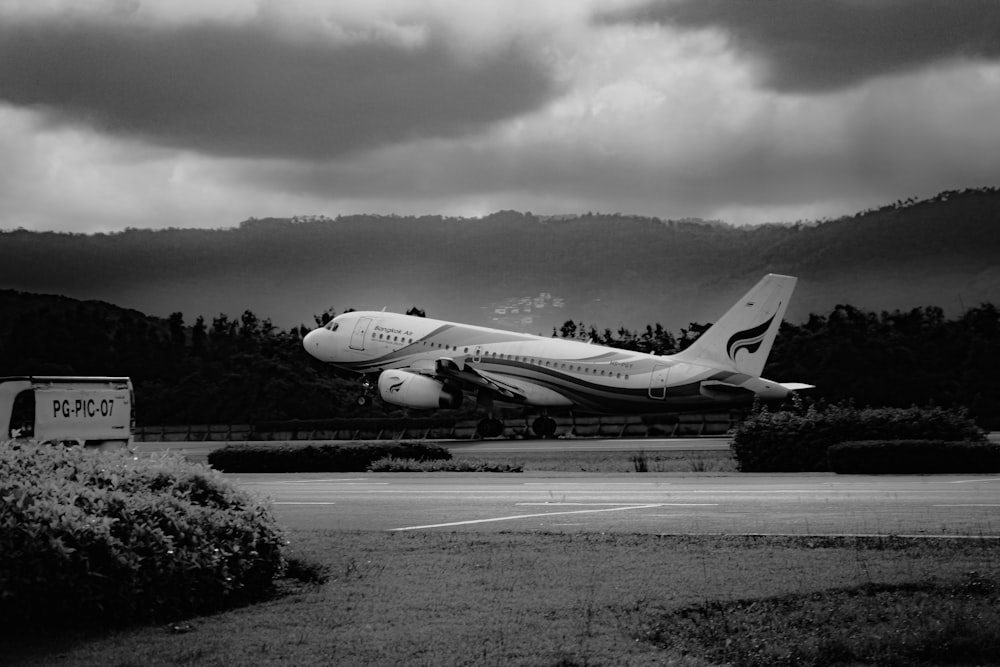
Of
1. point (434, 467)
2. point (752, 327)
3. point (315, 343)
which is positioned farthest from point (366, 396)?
point (434, 467)

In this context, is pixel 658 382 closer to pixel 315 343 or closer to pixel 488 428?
pixel 488 428

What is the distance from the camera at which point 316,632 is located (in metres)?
8.72

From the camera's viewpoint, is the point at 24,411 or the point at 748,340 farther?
the point at 748,340

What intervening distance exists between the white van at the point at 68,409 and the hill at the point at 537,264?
11797cm

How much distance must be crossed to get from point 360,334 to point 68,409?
28272 millimetres

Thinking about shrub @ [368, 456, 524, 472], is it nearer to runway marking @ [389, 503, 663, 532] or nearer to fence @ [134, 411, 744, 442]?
runway marking @ [389, 503, 663, 532]

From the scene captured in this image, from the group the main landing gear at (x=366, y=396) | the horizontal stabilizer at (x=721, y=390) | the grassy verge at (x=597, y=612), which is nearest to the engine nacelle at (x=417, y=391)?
the main landing gear at (x=366, y=396)

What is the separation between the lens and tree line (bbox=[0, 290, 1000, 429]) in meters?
61.1

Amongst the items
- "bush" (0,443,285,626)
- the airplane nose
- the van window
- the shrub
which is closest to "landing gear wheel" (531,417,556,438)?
the airplane nose

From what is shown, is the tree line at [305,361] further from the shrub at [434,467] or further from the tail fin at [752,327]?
the shrub at [434,467]

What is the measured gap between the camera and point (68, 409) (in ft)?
78.8

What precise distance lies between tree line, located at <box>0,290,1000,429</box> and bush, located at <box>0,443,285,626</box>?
144 ft

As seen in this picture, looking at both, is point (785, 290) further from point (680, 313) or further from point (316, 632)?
point (680, 313)

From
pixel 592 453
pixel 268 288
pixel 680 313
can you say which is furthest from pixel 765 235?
pixel 592 453
